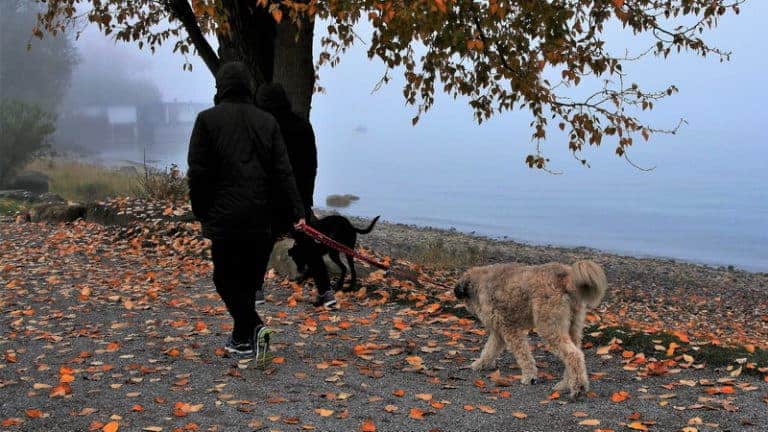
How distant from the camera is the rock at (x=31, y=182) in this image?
1240 inches

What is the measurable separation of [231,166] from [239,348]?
5.53 ft

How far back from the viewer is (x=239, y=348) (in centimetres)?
658

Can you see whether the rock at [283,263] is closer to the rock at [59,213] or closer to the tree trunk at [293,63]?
the tree trunk at [293,63]

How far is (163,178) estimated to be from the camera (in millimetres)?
17156

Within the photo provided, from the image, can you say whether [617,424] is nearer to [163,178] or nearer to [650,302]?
[650,302]

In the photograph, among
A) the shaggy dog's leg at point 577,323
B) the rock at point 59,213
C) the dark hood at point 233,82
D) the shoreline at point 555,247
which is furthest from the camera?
the shoreline at point 555,247

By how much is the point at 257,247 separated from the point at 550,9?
7088 millimetres

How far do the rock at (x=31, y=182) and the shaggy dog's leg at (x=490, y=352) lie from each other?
28762 mm

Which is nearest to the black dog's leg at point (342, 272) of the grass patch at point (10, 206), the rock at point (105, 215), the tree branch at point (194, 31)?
the tree branch at point (194, 31)

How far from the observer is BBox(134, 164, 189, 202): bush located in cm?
1680

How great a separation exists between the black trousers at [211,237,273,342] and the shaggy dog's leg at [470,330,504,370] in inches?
77.3

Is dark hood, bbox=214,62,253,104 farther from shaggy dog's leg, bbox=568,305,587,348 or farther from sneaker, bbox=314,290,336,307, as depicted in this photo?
sneaker, bbox=314,290,336,307

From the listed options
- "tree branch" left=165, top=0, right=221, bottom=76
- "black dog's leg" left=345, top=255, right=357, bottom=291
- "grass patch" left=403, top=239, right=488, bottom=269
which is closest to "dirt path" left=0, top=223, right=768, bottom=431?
"black dog's leg" left=345, top=255, right=357, bottom=291

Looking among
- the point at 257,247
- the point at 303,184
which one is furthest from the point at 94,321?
the point at 257,247
